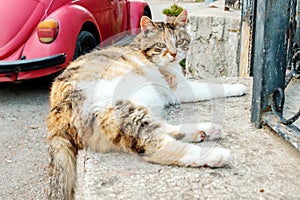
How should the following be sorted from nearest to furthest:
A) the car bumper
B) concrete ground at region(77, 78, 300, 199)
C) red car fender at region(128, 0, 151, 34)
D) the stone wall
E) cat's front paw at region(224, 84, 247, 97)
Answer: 1. concrete ground at region(77, 78, 300, 199)
2. cat's front paw at region(224, 84, 247, 97)
3. the stone wall
4. the car bumper
5. red car fender at region(128, 0, 151, 34)

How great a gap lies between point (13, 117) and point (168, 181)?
2602 mm

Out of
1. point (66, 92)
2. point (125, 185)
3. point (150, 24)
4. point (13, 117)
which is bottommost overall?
point (13, 117)

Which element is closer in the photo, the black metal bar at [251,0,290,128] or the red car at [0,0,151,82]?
the black metal bar at [251,0,290,128]

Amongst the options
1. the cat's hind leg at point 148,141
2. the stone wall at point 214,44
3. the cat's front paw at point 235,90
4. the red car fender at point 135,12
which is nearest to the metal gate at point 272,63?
the cat's hind leg at point 148,141

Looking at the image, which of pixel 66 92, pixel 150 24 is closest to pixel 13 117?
pixel 150 24

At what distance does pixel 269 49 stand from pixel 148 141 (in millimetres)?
640

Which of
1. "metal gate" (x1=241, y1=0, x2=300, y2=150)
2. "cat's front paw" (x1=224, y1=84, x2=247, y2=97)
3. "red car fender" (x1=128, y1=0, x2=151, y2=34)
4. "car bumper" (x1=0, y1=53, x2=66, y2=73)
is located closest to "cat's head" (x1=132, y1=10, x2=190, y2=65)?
"cat's front paw" (x1=224, y1=84, x2=247, y2=97)

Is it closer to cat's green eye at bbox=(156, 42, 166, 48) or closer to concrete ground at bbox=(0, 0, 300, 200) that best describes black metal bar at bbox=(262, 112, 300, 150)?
concrete ground at bbox=(0, 0, 300, 200)

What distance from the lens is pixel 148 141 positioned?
1540mm

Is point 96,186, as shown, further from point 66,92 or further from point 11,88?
point 11,88

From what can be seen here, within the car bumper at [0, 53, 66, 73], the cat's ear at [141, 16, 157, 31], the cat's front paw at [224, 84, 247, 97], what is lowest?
the car bumper at [0, 53, 66, 73]

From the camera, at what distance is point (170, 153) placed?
1.52m

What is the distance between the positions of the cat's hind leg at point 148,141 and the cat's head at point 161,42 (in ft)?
2.53

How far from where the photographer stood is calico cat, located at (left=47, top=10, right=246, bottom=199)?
1533mm
